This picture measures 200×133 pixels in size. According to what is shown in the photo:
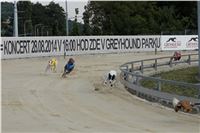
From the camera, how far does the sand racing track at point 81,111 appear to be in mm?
11977

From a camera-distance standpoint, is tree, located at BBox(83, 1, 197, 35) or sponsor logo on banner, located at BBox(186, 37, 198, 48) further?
tree, located at BBox(83, 1, 197, 35)

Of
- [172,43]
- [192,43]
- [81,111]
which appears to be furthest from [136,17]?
[81,111]

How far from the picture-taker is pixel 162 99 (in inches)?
662

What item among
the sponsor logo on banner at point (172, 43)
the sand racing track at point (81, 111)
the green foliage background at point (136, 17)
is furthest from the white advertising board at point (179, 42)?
the sand racing track at point (81, 111)

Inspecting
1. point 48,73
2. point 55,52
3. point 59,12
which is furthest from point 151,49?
point 59,12

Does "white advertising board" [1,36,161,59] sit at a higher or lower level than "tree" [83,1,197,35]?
lower

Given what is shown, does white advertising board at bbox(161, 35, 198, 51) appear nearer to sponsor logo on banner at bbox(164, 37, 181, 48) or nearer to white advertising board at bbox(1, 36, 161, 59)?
sponsor logo on banner at bbox(164, 37, 181, 48)

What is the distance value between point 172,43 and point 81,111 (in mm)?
42024

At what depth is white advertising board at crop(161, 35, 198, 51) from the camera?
55.7 m

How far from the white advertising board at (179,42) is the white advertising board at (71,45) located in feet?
2.53

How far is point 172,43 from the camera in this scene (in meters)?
56.2

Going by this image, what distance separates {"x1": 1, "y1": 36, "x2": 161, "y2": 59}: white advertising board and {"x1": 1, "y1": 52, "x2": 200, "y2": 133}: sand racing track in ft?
62.1

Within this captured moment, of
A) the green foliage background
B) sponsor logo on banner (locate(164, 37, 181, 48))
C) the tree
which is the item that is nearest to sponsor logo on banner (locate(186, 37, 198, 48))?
sponsor logo on banner (locate(164, 37, 181, 48))

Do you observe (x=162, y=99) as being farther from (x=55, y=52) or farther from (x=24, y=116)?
(x=55, y=52)
